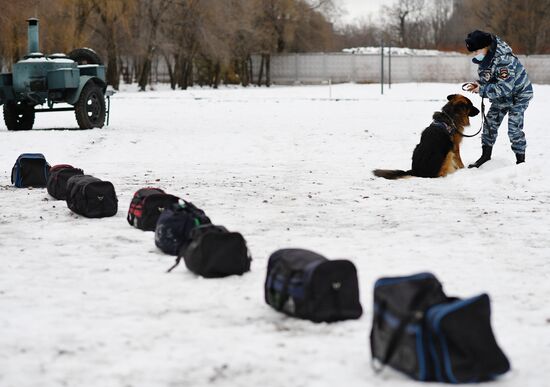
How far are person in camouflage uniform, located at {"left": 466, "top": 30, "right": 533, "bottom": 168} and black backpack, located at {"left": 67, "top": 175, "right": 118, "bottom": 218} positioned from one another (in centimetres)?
508

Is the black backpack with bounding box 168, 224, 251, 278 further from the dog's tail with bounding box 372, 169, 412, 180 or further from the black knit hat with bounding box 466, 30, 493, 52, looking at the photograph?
the black knit hat with bounding box 466, 30, 493, 52

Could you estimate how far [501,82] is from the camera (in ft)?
35.1

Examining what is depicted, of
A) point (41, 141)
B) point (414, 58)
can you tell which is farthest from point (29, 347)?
point (414, 58)

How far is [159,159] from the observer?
13.7 metres

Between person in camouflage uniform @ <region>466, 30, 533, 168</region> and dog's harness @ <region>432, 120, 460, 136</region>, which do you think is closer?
person in camouflage uniform @ <region>466, 30, 533, 168</region>

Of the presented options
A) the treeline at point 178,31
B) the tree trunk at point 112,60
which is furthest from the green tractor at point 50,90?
the tree trunk at point 112,60

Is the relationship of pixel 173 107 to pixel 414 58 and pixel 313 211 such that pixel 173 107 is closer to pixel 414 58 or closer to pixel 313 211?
pixel 313 211

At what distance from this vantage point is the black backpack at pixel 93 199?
8.13 metres

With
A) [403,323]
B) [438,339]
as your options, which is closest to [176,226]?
[403,323]

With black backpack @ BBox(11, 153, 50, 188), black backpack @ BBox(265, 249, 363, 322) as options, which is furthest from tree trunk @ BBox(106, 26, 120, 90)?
black backpack @ BBox(265, 249, 363, 322)

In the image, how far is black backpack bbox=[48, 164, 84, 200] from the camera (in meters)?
9.34

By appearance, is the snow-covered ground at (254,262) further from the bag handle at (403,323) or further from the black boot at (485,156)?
the black boot at (485,156)

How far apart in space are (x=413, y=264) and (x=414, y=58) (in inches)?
2419

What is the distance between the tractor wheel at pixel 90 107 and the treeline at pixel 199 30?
11.2 metres
